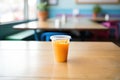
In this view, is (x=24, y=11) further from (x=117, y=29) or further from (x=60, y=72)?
(x=60, y=72)

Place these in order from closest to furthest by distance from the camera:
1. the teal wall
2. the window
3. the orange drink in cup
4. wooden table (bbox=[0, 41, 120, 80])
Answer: wooden table (bbox=[0, 41, 120, 80]), the orange drink in cup, the window, the teal wall

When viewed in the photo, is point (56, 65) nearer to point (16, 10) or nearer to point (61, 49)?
point (61, 49)

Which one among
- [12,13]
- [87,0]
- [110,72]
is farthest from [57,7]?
[110,72]

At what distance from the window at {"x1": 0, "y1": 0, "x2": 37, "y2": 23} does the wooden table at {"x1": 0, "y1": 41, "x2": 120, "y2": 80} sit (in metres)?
3.38

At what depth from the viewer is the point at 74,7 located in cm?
734

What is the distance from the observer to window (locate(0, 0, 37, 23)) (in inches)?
191

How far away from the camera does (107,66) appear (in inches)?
47.7

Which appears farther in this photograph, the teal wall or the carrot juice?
the teal wall

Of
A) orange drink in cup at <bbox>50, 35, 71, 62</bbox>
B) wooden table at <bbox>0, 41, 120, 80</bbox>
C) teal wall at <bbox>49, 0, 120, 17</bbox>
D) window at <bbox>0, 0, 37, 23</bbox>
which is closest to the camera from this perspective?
wooden table at <bbox>0, 41, 120, 80</bbox>

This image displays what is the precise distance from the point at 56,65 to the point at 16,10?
456cm

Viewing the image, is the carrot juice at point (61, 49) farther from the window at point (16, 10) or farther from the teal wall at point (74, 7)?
the teal wall at point (74, 7)

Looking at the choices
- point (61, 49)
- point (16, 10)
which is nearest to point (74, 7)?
point (16, 10)

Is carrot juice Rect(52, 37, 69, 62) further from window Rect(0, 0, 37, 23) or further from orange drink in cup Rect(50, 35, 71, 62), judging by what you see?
window Rect(0, 0, 37, 23)

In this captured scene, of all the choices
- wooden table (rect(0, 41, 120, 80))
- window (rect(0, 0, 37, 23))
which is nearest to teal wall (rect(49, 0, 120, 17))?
window (rect(0, 0, 37, 23))
